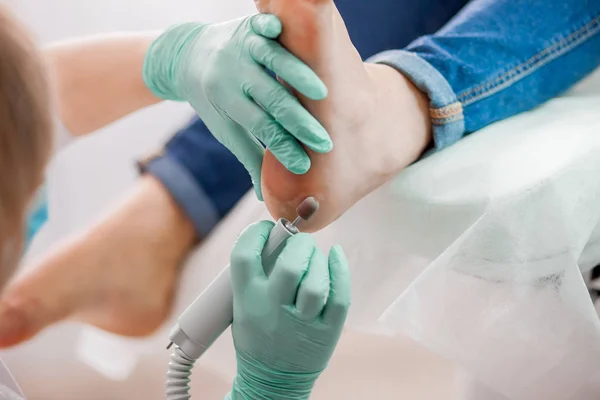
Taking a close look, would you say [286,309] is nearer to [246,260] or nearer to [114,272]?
[246,260]

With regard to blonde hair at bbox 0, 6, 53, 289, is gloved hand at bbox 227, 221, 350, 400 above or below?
below

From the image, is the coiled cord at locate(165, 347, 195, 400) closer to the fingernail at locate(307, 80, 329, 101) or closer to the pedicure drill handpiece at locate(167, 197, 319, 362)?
the pedicure drill handpiece at locate(167, 197, 319, 362)

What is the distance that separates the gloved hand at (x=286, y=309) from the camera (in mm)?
483

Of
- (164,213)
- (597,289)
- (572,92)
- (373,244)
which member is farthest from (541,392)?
(164,213)

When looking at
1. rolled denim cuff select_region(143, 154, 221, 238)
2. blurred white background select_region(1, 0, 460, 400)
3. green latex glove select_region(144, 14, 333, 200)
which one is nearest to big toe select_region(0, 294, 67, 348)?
blurred white background select_region(1, 0, 460, 400)

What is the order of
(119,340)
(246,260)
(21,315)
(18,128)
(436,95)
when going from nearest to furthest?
(18,128), (246,260), (436,95), (21,315), (119,340)

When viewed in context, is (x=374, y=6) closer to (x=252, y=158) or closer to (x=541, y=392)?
(x=252, y=158)

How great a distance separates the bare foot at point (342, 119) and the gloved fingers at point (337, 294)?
54mm

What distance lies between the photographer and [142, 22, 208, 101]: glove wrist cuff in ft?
2.29

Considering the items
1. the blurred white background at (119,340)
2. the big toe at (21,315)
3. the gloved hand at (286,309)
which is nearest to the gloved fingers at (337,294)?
the gloved hand at (286,309)

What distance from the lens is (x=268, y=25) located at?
50 cm

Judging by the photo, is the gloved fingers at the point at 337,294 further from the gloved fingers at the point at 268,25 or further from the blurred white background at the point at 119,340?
the blurred white background at the point at 119,340

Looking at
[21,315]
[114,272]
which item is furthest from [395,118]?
[21,315]

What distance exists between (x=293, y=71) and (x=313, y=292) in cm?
19
